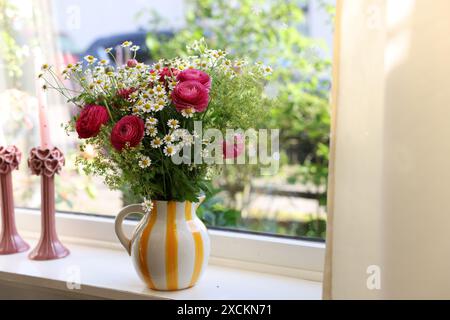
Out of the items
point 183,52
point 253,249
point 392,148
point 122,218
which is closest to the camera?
point 392,148

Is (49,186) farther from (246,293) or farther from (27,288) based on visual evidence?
(246,293)

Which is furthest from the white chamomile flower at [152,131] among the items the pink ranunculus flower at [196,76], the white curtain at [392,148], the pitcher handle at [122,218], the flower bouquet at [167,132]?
the white curtain at [392,148]

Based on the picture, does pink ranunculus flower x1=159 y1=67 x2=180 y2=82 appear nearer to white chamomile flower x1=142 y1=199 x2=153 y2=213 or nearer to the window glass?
white chamomile flower x1=142 y1=199 x2=153 y2=213

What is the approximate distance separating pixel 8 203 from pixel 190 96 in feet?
2.39

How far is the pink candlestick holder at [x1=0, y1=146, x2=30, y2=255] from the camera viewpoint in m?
1.50

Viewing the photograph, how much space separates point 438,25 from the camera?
94 cm

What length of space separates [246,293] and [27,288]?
1.89 ft

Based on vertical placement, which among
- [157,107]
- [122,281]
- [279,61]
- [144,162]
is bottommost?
[122,281]

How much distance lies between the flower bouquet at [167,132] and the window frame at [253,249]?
24 cm

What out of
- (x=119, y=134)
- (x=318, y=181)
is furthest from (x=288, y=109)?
(x=119, y=134)

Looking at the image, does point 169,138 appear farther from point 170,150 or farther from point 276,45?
point 276,45

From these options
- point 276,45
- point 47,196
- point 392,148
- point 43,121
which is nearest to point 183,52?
point 276,45

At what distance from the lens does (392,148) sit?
3.21 feet

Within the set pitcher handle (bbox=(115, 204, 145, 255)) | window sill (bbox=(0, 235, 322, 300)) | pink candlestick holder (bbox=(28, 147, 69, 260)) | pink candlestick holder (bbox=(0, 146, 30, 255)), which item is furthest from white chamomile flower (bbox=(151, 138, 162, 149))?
pink candlestick holder (bbox=(0, 146, 30, 255))
